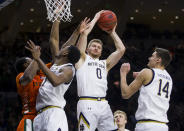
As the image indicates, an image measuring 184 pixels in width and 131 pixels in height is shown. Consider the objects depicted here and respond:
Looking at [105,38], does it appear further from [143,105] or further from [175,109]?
[143,105]

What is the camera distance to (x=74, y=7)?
14516 mm

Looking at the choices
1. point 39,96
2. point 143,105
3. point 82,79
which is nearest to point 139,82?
point 143,105

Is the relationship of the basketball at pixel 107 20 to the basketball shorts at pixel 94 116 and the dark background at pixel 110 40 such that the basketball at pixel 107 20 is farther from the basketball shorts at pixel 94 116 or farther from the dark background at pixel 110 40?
the dark background at pixel 110 40

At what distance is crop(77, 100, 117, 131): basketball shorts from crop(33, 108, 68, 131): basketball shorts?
0.77 meters

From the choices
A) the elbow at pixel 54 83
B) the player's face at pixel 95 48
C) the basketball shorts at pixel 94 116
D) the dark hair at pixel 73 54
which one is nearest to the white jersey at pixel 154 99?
the basketball shorts at pixel 94 116

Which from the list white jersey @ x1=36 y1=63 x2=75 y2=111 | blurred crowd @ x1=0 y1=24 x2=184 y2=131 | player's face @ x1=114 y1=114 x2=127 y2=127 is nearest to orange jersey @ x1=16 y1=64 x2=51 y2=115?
white jersey @ x1=36 y1=63 x2=75 y2=111

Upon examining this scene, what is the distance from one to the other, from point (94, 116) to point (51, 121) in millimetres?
991

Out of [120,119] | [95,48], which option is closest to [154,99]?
[95,48]

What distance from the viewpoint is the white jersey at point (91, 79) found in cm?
550

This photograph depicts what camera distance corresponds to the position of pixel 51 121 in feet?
14.9

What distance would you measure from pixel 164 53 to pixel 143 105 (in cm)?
77

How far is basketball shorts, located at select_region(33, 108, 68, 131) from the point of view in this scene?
14.9 ft

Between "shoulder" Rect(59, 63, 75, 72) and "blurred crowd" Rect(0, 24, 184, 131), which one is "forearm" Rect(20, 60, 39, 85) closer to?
"shoulder" Rect(59, 63, 75, 72)

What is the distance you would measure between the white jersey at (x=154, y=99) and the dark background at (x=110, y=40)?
5648 mm
